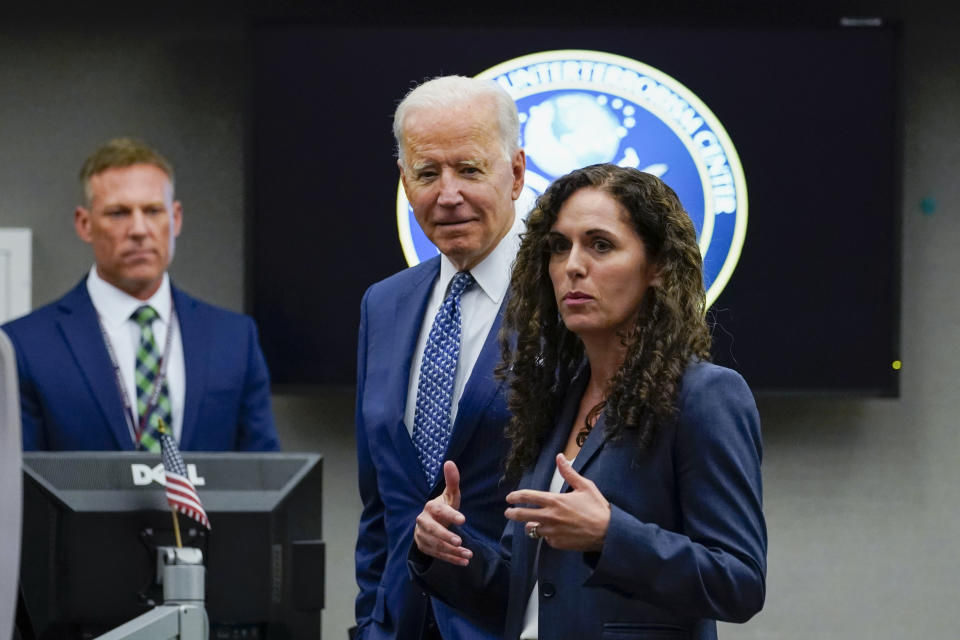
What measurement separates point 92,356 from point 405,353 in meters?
1.39

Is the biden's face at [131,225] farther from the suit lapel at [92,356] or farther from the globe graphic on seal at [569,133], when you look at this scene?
the globe graphic on seal at [569,133]

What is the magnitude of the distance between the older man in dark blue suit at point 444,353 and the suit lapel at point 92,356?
1.16 meters

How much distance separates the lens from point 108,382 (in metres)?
3.50

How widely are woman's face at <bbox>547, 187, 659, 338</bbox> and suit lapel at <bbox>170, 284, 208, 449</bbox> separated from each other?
183 cm

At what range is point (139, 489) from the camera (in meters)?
2.21

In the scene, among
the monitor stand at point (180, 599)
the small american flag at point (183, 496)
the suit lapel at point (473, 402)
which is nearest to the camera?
the monitor stand at point (180, 599)

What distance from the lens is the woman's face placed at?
1.86 m

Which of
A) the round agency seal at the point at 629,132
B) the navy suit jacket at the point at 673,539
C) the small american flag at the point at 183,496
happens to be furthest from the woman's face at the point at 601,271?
the round agency seal at the point at 629,132

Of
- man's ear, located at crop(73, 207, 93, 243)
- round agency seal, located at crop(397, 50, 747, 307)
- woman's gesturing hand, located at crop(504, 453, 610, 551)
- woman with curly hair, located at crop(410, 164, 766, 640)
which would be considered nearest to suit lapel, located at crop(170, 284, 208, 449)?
man's ear, located at crop(73, 207, 93, 243)

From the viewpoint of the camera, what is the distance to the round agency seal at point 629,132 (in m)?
4.51

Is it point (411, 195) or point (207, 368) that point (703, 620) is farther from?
point (207, 368)

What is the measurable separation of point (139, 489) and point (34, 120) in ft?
9.11

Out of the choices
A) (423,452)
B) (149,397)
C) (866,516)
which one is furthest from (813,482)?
(423,452)

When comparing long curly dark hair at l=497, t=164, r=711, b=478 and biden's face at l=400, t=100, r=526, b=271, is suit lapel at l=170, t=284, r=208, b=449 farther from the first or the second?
long curly dark hair at l=497, t=164, r=711, b=478
